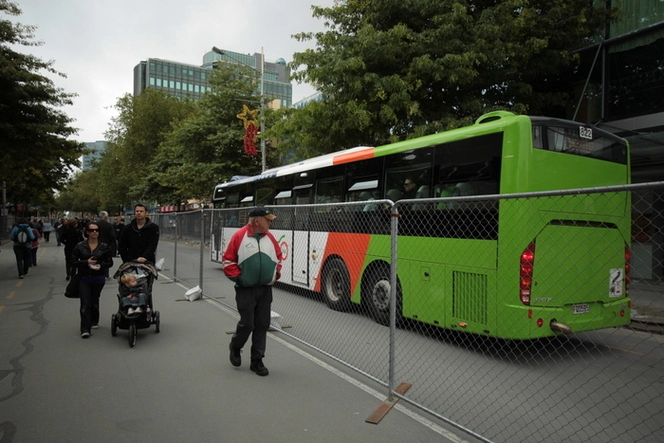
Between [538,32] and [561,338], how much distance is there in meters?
8.72

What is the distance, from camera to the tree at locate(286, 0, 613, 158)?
35.6 feet

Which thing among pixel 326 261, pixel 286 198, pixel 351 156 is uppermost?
pixel 351 156

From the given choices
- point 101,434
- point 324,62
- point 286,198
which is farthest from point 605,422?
point 324,62

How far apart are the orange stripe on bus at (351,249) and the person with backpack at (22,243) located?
10.5 m

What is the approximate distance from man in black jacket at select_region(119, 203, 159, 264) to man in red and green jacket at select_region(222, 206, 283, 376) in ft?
7.73

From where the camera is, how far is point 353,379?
479 cm

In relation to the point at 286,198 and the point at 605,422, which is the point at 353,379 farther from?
the point at 286,198

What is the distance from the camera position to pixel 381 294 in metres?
6.77

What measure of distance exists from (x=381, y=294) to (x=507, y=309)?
6.95ft

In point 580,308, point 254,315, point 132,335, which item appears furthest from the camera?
point 132,335

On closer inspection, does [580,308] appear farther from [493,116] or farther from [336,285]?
[336,285]

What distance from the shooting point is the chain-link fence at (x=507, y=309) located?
13.0 feet

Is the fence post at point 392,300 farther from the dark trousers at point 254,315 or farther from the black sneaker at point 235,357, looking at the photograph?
the black sneaker at point 235,357

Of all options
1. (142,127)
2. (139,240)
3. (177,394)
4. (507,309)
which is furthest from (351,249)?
(142,127)
